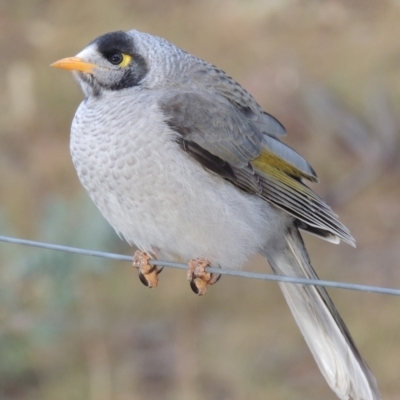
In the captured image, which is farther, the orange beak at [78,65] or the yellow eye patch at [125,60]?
the yellow eye patch at [125,60]

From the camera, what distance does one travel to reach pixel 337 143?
1054 cm

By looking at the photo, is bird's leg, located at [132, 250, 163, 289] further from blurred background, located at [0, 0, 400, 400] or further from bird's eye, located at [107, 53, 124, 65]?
blurred background, located at [0, 0, 400, 400]

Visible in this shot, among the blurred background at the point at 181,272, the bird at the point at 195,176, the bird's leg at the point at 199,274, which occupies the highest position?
the bird at the point at 195,176

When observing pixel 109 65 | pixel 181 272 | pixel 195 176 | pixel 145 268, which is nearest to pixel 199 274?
pixel 145 268

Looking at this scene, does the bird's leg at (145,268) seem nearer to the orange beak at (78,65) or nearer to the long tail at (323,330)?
the long tail at (323,330)

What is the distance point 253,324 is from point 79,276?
5.93 ft

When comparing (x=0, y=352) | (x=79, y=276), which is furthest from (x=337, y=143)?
(x=0, y=352)

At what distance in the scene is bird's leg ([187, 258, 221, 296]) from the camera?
4816 mm

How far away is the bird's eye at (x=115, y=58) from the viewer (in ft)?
16.3

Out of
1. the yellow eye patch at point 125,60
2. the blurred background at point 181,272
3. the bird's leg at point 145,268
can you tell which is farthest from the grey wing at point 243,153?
the blurred background at point 181,272

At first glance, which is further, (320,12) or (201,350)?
(320,12)

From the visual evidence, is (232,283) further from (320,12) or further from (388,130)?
(320,12)

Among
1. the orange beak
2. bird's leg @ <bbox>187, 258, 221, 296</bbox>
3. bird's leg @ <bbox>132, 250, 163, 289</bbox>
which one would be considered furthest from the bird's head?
bird's leg @ <bbox>187, 258, 221, 296</bbox>

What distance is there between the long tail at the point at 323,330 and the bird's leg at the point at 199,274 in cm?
53
